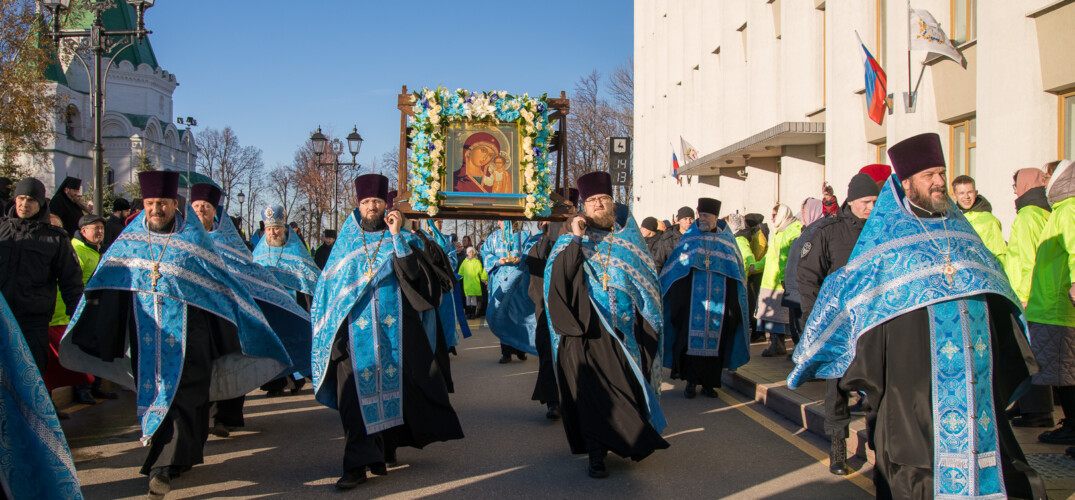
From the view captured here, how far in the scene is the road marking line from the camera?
570 cm

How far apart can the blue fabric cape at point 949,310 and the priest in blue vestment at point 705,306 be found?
4683mm

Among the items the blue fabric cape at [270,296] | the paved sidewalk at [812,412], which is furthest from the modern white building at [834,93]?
the blue fabric cape at [270,296]

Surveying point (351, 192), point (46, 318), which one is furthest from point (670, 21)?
point (46, 318)

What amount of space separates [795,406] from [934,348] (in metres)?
3.60

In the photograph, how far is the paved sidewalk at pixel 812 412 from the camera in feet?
17.3

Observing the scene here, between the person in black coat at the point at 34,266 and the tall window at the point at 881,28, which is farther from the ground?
the tall window at the point at 881,28

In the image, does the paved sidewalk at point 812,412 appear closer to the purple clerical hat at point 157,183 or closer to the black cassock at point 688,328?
the black cassock at point 688,328

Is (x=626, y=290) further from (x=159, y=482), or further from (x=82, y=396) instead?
(x=82, y=396)

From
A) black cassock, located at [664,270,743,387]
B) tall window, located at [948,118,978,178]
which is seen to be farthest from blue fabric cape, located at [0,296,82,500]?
tall window, located at [948,118,978,178]

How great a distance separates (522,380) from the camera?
1046cm

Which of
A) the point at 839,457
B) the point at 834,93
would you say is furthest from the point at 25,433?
the point at 834,93

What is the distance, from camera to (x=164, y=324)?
19.0 ft

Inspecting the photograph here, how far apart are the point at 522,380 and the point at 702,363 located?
7.84ft

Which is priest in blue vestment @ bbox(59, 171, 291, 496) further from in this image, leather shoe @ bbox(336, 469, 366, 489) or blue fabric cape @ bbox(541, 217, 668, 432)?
blue fabric cape @ bbox(541, 217, 668, 432)
